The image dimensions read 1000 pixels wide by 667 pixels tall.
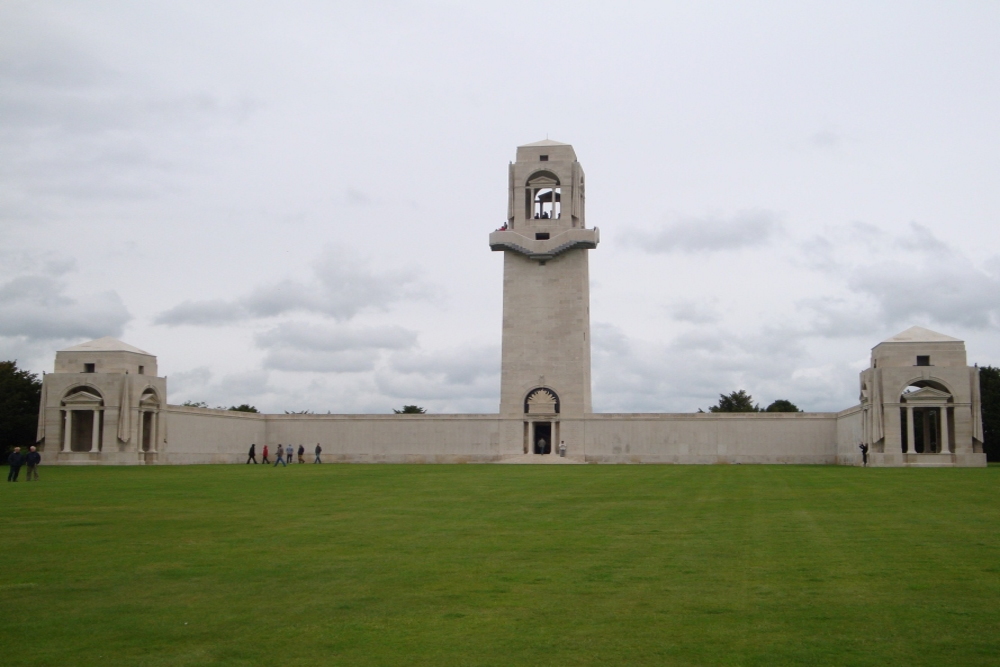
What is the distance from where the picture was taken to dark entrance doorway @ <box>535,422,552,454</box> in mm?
59188

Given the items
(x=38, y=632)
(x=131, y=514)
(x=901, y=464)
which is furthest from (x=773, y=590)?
(x=901, y=464)

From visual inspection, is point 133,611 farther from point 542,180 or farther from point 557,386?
point 542,180

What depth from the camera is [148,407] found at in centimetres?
4841

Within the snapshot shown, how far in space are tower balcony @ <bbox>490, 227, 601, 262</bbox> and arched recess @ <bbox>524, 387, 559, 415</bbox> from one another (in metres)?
7.77

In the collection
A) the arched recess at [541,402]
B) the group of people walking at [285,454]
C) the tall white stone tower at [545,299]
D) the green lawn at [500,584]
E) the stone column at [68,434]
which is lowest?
the green lawn at [500,584]

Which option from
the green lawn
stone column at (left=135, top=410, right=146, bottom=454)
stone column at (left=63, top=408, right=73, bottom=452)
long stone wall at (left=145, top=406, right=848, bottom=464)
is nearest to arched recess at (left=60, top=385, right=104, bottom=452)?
stone column at (left=63, top=408, right=73, bottom=452)

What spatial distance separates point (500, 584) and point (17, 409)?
47.8 m

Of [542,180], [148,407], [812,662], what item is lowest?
[812,662]

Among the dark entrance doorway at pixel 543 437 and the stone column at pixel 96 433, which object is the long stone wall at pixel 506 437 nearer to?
the dark entrance doorway at pixel 543 437

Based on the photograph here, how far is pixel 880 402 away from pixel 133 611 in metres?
39.1

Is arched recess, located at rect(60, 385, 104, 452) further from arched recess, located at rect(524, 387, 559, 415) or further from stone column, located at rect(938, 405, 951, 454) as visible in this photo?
stone column, located at rect(938, 405, 951, 454)

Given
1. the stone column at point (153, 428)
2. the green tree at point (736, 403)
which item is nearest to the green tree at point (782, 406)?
the green tree at point (736, 403)

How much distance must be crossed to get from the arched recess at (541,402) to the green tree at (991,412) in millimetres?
24133

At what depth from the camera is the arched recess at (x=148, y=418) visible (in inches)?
1893
